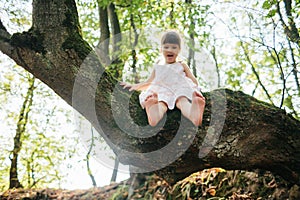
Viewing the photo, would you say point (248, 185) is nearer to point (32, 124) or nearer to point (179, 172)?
point (179, 172)

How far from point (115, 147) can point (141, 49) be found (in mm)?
3360

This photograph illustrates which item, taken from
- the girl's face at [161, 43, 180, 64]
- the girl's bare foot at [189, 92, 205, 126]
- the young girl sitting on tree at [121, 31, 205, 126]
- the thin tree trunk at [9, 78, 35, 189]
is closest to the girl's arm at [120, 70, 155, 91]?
the young girl sitting on tree at [121, 31, 205, 126]

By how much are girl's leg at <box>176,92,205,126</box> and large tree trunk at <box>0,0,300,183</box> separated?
0.25 feet

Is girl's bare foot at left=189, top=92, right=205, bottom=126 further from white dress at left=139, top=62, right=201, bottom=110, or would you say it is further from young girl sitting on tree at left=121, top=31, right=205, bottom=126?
white dress at left=139, top=62, right=201, bottom=110

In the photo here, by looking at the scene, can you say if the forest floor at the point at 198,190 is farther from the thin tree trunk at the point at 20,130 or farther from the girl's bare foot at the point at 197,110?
the girl's bare foot at the point at 197,110

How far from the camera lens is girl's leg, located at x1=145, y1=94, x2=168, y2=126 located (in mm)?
3123

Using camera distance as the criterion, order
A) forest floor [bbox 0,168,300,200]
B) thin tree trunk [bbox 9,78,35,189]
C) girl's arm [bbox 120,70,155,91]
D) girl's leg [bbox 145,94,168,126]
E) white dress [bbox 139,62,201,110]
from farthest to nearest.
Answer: thin tree trunk [bbox 9,78,35,189] < forest floor [bbox 0,168,300,200] < girl's arm [bbox 120,70,155,91] < white dress [bbox 139,62,201,110] < girl's leg [bbox 145,94,168,126]

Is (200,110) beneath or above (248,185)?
above

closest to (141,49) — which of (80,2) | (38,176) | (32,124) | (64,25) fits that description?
(80,2)

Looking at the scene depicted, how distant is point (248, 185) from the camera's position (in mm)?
4648

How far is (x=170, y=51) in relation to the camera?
139 inches

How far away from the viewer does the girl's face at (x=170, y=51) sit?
Result: 3512 millimetres

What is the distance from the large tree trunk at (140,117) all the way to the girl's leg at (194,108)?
0.25ft

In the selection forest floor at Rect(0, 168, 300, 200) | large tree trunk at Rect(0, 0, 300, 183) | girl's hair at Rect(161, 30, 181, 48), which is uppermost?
girl's hair at Rect(161, 30, 181, 48)
